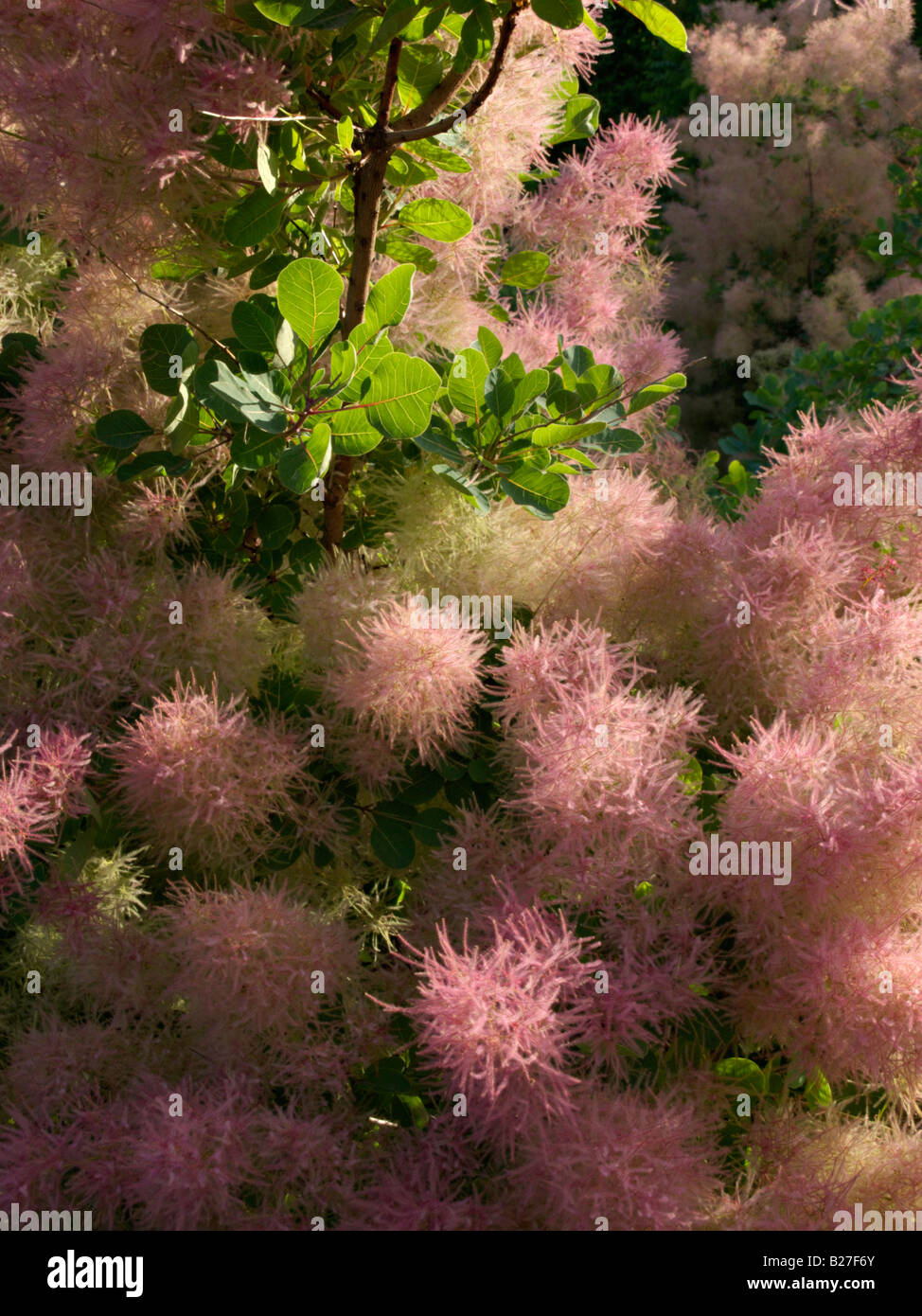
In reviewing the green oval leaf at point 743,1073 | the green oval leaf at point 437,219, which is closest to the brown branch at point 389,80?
the green oval leaf at point 437,219

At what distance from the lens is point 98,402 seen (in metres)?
1.05

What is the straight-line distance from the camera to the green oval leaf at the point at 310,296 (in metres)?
0.78

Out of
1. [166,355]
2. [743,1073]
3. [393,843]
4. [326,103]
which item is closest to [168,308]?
[166,355]

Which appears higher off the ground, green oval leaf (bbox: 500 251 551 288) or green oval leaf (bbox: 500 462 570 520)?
green oval leaf (bbox: 500 251 551 288)

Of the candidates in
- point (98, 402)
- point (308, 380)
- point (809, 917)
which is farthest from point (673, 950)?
point (98, 402)

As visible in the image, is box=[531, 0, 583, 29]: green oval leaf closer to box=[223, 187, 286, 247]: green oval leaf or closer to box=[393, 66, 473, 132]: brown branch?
box=[393, 66, 473, 132]: brown branch

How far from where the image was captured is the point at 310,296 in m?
0.79

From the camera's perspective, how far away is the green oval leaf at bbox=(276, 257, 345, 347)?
78 cm

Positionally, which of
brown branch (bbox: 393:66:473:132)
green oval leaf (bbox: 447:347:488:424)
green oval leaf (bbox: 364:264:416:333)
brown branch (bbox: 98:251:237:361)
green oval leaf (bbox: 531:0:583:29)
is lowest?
green oval leaf (bbox: 447:347:488:424)

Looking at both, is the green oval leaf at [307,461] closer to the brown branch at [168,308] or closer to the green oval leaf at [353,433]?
the green oval leaf at [353,433]

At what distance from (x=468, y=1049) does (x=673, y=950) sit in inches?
7.7

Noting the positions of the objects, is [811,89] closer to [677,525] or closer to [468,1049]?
[677,525]

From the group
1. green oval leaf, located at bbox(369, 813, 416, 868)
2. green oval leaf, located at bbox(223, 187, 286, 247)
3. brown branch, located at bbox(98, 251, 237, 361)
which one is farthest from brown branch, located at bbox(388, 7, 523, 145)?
green oval leaf, located at bbox(369, 813, 416, 868)

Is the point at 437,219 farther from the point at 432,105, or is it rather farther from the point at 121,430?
the point at 121,430
